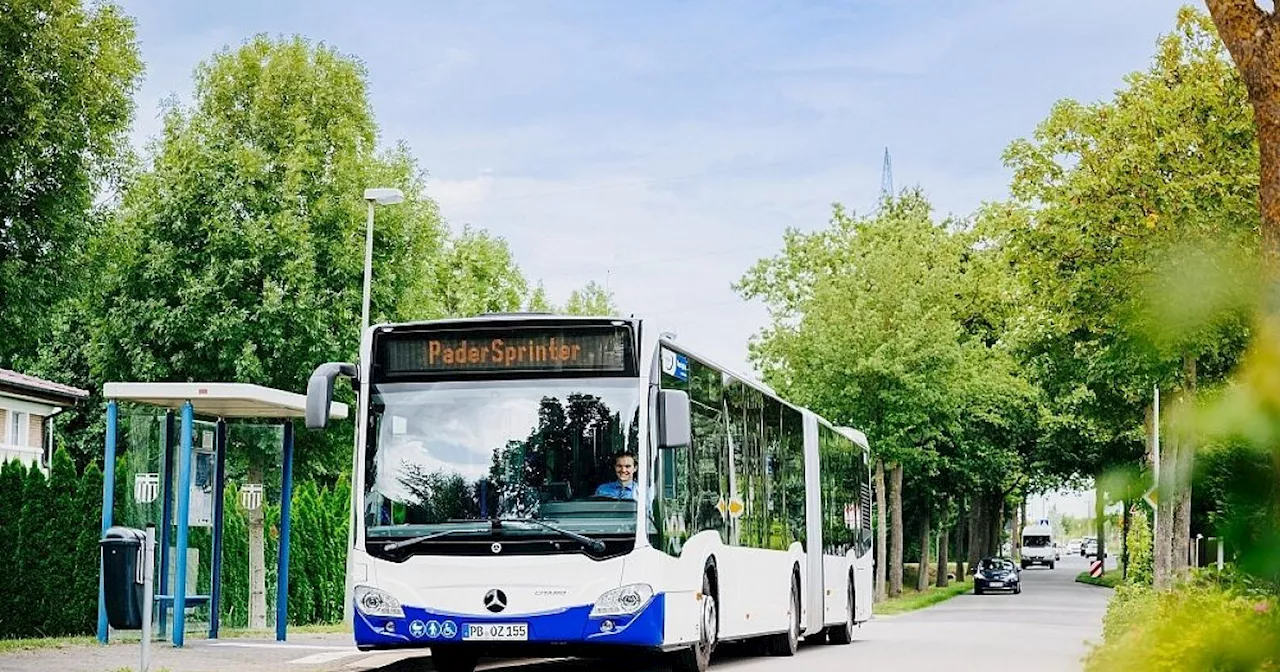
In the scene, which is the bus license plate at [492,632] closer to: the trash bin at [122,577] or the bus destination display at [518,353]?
the bus destination display at [518,353]

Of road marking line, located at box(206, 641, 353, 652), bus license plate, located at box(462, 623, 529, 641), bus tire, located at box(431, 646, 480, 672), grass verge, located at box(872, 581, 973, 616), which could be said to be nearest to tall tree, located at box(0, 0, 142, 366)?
road marking line, located at box(206, 641, 353, 652)

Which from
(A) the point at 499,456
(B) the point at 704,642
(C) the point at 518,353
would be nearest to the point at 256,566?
(B) the point at 704,642

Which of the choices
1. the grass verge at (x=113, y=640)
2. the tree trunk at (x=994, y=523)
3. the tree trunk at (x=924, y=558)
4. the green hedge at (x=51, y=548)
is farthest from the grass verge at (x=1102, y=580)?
the grass verge at (x=113, y=640)

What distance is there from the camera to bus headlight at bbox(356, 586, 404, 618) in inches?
573

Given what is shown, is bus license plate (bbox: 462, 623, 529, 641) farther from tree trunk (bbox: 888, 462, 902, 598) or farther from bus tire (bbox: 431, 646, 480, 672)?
tree trunk (bbox: 888, 462, 902, 598)

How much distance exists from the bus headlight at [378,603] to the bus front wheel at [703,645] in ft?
9.32

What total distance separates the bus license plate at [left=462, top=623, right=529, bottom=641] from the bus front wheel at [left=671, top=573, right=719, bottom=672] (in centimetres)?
208

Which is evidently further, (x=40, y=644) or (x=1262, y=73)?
(x=40, y=644)

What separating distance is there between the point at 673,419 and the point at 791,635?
705 centimetres

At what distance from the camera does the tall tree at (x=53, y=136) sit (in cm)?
2012

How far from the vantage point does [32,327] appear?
21.6m

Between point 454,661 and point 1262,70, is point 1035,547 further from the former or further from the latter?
point 1262,70

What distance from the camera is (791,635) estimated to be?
2106 centimetres

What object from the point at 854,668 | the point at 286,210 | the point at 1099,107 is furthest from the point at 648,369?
the point at 286,210
